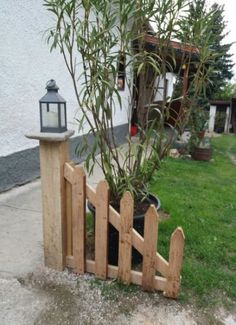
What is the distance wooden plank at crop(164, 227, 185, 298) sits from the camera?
74.3 inches

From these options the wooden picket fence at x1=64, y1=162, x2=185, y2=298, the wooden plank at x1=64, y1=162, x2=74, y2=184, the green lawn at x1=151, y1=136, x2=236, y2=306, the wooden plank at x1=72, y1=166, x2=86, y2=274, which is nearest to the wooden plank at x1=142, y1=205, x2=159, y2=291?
the wooden picket fence at x1=64, y1=162, x2=185, y2=298

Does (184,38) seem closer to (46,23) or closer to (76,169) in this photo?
(76,169)

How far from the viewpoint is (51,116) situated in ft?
6.66

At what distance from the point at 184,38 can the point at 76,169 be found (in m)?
1.34

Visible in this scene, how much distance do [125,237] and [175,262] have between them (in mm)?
361

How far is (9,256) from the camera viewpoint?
240cm

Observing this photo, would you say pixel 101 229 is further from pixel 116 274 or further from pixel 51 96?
pixel 51 96

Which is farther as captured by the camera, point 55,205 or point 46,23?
point 46,23

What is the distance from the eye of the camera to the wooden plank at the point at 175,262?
1.89m

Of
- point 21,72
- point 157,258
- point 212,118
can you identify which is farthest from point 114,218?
point 212,118

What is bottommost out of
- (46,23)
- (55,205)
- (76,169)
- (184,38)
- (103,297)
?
(103,297)

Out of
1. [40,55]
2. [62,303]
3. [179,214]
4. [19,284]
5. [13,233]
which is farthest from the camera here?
[40,55]

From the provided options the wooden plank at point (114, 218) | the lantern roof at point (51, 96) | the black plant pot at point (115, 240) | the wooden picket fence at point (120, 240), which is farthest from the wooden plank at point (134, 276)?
the lantern roof at point (51, 96)

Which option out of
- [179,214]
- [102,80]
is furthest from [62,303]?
[179,214]
